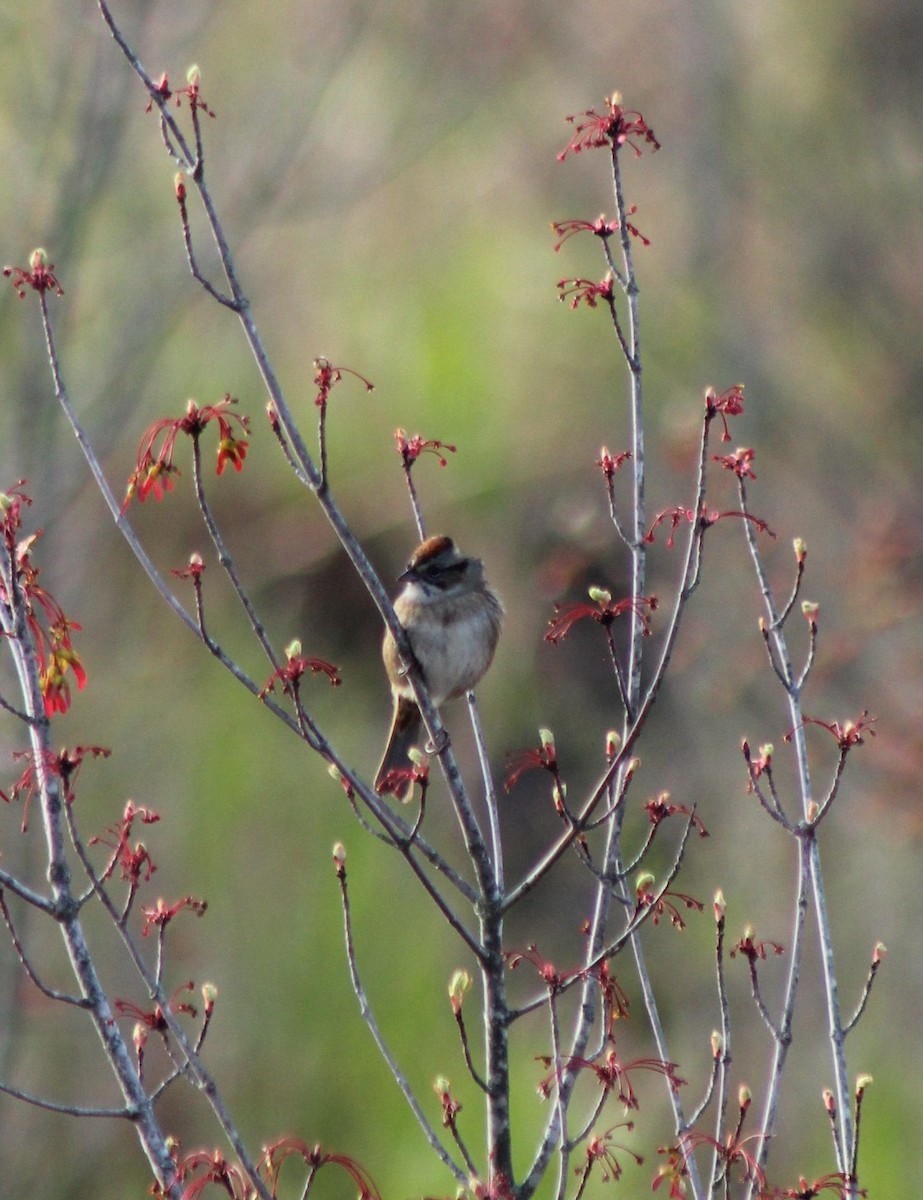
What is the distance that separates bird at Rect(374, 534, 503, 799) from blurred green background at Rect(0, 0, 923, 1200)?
7.34ft

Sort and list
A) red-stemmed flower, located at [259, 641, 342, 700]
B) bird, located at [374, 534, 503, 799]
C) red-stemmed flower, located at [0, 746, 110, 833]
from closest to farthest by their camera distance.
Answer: red-stemmed flower, located at [0, 746, 110, 833] → red-stemmed flower, located at [259, 641, 342, 700] → bird, located at [374, 534, 503, 799]

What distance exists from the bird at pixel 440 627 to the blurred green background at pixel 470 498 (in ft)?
7.34

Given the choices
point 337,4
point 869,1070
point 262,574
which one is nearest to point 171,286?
point 337,4

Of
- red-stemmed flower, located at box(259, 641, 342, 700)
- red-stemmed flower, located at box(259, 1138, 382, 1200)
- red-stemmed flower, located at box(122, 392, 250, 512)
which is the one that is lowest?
Result: red-stemmed flower, located at box(259, 1138, 382, 1200)

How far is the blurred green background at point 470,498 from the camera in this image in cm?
797

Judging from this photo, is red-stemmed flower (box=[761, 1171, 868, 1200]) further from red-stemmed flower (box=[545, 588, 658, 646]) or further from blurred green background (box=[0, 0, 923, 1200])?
blurred green background (box=[0, 0, 923, 1200])

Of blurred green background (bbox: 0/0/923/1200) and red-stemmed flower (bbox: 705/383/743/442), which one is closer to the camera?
red-stemmed flower (bbox: 705/383/743/442)

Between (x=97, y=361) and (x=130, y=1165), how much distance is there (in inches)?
219

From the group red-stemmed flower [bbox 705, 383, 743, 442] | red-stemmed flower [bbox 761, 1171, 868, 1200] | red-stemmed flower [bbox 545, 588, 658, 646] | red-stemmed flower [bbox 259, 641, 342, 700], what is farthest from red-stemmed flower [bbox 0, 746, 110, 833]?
red-stemmed flower [bbox 761, 1171, 868, 1200]

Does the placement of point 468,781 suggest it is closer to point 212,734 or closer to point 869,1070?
point 212,734

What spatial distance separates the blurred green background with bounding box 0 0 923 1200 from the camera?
7973mm

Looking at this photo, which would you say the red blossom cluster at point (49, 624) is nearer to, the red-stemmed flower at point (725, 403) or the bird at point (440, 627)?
the red-stemmed flower at point (725, 403)

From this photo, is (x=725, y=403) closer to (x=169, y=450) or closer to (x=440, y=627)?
(x=169, y=450)

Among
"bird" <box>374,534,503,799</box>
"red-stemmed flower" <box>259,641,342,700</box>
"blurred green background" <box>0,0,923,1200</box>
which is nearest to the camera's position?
"red-stemmed flower" <box>259,641,342,700</box>
